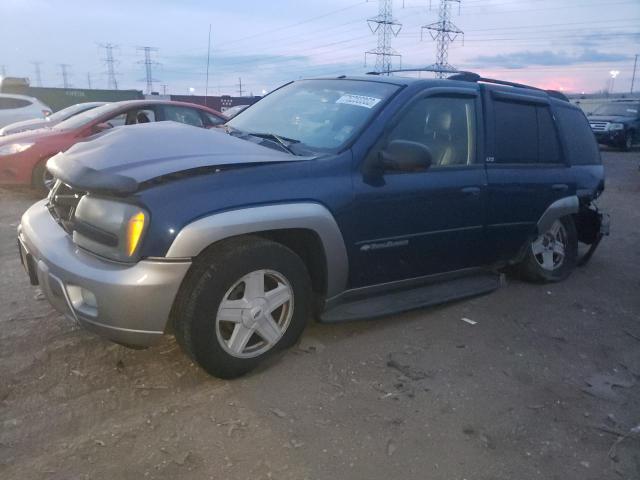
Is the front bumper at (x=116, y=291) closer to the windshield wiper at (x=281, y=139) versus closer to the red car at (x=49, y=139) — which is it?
the windshield wiper at (x=281, y=139)

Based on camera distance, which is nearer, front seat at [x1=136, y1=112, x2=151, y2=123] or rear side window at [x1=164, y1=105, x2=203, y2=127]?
front seat at [x1=136, y1=112, x2=151, y2=123]

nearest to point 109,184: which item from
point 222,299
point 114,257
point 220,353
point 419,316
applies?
point 114,257

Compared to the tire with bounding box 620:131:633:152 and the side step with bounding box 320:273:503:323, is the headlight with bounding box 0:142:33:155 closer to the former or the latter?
the side step with bounding box 320:273:503:323

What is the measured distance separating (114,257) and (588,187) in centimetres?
415

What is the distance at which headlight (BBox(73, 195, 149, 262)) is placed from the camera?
2.58m

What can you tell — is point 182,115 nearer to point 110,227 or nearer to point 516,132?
point 516,132

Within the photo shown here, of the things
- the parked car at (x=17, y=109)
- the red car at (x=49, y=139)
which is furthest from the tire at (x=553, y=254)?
the parked car at (x=17, y=109)

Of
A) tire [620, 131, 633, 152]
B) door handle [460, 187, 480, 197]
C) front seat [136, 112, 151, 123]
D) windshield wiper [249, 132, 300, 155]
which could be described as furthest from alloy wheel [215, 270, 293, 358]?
tire [620, 131, 633, 152]

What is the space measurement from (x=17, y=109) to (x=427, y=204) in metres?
12.7

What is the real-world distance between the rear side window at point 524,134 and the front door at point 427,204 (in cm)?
29

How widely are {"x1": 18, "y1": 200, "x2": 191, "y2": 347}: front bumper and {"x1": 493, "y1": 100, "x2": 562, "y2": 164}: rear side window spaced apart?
2.68m

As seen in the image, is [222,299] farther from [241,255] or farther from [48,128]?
[48,128]

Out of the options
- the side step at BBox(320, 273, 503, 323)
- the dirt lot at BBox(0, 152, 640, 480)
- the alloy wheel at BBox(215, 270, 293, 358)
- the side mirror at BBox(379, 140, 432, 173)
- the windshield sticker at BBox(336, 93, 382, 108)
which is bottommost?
the dirt lot at BBox(0, 152, 640, 480)

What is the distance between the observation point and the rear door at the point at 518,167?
4.10 metres
